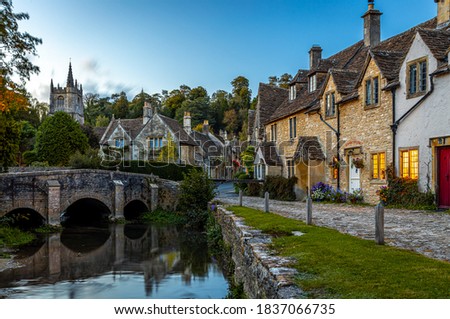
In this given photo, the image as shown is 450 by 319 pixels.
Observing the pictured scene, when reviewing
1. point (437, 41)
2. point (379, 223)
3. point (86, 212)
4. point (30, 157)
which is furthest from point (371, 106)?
point (30, 157)

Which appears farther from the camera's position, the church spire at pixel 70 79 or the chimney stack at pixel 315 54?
the church spire at pixel 70 79

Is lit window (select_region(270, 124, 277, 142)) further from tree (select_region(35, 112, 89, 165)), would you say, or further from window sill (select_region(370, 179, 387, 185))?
tree (select_region(35, 112, 89, 165))

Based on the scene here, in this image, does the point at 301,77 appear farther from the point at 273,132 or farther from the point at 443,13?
the point at 443,13

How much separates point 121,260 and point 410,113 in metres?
13.3

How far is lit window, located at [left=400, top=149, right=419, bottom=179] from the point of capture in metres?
16.8

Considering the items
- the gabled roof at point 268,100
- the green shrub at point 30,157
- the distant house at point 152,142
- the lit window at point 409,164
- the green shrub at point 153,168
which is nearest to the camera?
the lit window at point 409,164

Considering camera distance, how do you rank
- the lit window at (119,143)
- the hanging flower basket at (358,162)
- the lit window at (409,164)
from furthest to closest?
the lit window at (119,143) → the hanging flower basket at (358,162) → the lit window at (409,164)

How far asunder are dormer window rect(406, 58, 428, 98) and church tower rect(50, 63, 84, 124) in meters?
75.5

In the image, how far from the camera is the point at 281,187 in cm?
2636

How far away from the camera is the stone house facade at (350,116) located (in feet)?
60.7

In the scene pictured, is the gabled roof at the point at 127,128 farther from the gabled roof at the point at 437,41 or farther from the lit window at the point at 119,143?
the gabled roof at the point at 437,41

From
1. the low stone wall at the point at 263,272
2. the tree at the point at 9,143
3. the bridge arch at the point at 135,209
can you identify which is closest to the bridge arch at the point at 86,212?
the bridge arch at the point at 135,209

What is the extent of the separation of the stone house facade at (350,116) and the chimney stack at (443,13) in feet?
1.32

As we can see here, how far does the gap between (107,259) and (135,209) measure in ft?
54.0
